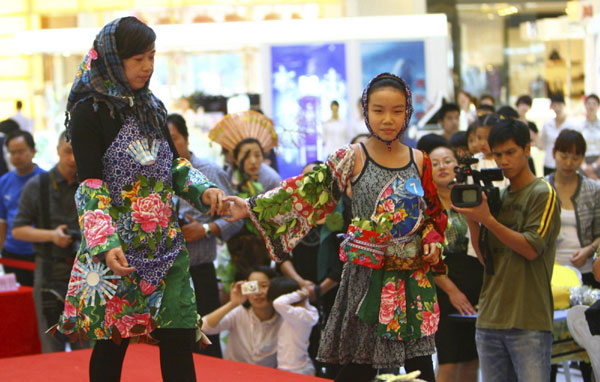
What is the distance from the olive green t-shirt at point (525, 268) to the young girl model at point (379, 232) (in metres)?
0.29

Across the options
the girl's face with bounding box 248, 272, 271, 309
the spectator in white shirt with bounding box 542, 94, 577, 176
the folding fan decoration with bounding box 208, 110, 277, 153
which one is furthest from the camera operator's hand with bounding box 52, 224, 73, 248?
the spectator in white shirt with bounding box 542, 94, 577, 176

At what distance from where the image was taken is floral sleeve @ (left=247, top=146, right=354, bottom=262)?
301 centimetres

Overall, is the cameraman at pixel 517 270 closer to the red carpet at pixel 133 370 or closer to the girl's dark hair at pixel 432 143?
the red carpet at pixel 133 370

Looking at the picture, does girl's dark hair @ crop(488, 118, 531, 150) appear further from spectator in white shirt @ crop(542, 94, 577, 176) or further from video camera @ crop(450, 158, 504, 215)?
spectator in white shirt @ crop(542, 94, 577, 176)

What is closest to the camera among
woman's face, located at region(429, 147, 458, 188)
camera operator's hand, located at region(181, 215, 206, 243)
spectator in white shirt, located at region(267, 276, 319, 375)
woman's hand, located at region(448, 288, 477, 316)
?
woman's hand, located at region(448, 288, 477, 316)

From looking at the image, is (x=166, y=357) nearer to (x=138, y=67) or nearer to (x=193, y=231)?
(x=138, y=67)

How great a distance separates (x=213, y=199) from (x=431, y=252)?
30.5 inches

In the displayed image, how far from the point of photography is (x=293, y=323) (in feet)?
14.8

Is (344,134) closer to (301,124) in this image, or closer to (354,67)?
(301,124)

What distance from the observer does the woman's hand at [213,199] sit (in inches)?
108

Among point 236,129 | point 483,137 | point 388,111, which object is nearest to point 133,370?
point 388,111

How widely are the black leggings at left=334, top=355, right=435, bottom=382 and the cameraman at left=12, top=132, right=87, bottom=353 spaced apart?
2179 millimetres

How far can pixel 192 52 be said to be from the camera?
13242 millimetres

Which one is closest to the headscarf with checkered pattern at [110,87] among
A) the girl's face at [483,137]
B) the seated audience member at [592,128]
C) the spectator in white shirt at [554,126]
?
the girl's face at [483,137]
